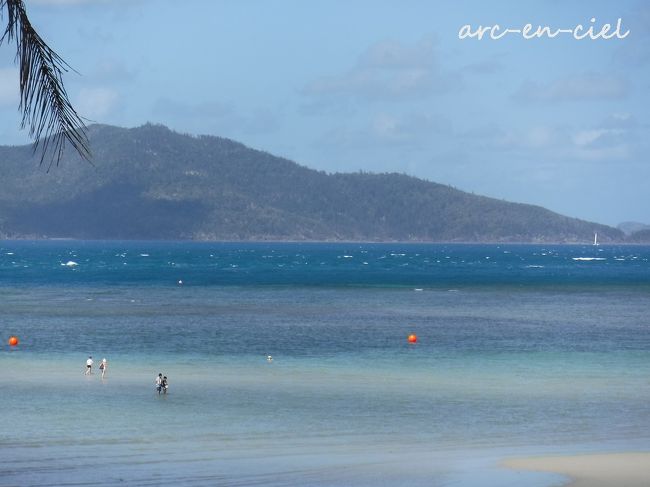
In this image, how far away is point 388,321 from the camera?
264 feet

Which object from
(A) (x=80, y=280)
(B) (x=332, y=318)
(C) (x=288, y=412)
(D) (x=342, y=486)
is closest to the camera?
(D) (x=342, y=486)

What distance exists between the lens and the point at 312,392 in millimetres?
42188

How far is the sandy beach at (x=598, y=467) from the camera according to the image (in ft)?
84.9

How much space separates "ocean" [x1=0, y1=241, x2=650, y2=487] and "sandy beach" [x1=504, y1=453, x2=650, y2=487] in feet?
2.51

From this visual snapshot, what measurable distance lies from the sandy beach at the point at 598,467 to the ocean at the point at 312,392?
0.77m

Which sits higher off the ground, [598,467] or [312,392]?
[312,392]

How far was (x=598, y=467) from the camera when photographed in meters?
27.9

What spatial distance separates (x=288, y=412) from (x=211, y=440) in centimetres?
569

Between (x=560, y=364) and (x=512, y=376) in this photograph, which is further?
(x=560, y=364)

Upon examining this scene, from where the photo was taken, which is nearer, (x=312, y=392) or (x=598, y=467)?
(x=598, y=467)

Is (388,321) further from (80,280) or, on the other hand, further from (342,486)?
(80,280)

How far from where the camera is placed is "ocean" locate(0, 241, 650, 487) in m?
28.0

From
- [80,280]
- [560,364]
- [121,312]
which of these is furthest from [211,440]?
[80,280]

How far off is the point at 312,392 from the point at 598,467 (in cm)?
1607
